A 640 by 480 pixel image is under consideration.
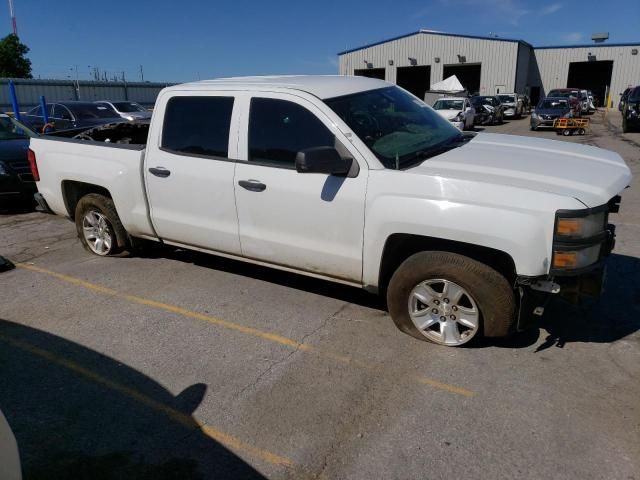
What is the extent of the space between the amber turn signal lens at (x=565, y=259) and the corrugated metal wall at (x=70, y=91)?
27.9 meters

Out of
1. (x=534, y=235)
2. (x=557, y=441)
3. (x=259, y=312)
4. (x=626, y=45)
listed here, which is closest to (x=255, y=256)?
(x=259, y=312)

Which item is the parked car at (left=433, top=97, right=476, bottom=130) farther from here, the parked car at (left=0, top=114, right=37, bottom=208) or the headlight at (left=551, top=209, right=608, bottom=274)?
the headlight at (left=551, top=209, right=608, bottom=274)

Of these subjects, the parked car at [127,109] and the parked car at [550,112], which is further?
the parked car at [550,112]

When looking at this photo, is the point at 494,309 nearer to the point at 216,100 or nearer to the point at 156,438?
the point at 156,438

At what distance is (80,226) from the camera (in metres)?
5.98

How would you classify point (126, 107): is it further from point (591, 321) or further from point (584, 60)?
point (584, 60)

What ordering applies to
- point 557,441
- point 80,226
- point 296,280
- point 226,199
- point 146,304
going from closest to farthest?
point 557,441 → point 226,199 → point 146,304 → point 296,280 → point 80,226

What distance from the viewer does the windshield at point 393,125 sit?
385cm

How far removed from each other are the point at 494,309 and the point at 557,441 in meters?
0.92

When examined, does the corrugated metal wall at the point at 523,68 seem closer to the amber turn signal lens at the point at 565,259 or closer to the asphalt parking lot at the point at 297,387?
Result: the asphalt parking lot at the point at 297,387

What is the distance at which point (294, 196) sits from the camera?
Result: 3994 mm

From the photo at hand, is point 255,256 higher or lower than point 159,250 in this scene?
higher

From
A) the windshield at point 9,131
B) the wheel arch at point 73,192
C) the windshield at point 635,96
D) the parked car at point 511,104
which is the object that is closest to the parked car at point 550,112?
the windshield at point 635,96

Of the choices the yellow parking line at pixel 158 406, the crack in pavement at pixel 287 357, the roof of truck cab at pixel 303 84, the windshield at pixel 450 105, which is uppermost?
the roof of truck cab at pixel 303 84
